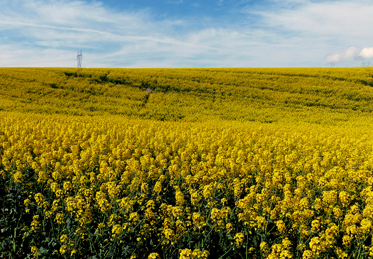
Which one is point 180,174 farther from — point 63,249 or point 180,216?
point 63,249

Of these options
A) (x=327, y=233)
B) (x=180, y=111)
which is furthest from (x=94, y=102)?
(x=327, y=233)

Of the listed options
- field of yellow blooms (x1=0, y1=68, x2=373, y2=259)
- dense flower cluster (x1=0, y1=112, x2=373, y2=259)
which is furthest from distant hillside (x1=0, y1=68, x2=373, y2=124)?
dense flower cluster (x1=0, y1=112, x2=373, y2=259)

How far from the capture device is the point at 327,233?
5.05m

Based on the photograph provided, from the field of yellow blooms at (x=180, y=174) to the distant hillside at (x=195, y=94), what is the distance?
0.27 m

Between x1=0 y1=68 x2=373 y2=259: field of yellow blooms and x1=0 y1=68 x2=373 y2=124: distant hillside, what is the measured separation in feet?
0.87

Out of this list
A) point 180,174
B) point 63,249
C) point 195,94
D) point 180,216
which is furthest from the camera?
point 195,94

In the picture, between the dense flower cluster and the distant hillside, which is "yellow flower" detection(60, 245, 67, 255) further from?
the distant hillside

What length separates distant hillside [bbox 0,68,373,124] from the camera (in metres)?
31.2

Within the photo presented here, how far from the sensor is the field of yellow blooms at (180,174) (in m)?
5.36

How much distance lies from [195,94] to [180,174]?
3034 cm

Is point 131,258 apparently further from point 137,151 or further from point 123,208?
point 137,151

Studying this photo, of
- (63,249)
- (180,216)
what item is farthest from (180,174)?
(63,249)

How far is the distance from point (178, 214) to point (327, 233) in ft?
9.42

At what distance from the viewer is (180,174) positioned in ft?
27.6
